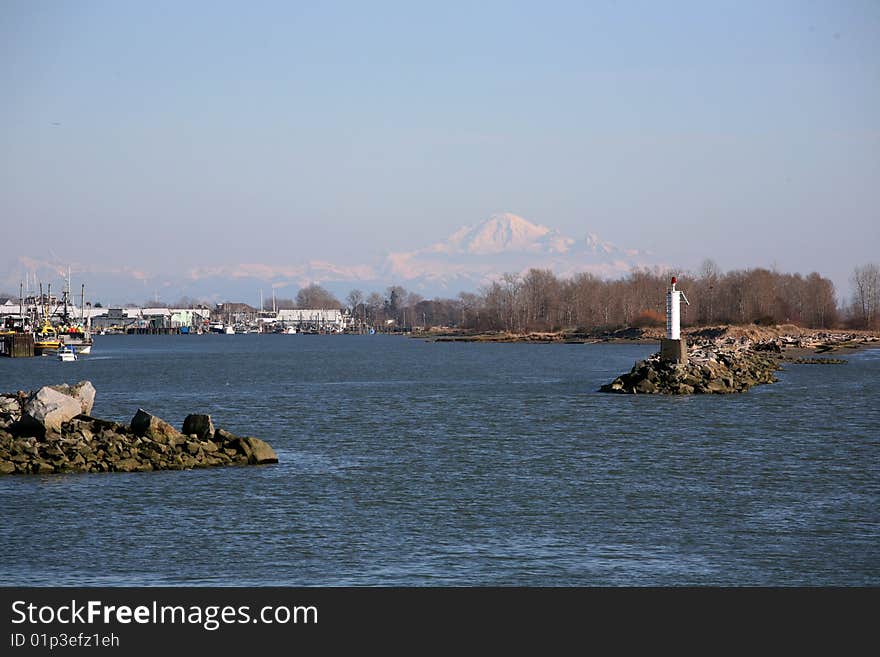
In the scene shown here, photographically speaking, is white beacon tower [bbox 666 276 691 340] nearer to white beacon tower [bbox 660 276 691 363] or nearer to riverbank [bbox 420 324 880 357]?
white beacon tower [bbox 660 276 691 363]

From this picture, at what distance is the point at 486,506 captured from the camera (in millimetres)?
22266

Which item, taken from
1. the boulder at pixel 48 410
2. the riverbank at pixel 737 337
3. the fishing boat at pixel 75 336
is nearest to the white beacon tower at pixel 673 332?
the boulder at pixel 48 410

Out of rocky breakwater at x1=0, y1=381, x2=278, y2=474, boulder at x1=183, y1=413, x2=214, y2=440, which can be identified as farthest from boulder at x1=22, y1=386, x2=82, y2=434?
boulder at x1=183, y1=413, x2=214, y2=440

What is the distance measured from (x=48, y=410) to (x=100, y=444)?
148 cm

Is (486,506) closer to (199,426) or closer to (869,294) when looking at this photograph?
(199,426)

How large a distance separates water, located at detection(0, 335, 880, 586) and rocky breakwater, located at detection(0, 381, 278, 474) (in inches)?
27.9

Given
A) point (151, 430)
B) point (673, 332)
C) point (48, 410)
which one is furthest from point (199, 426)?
point (673, 332)

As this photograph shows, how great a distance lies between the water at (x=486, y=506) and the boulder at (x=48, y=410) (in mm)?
2161

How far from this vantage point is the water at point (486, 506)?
16.7m

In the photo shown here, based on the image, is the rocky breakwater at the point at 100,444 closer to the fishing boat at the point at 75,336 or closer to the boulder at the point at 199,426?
the boulder at the point at 199,426
